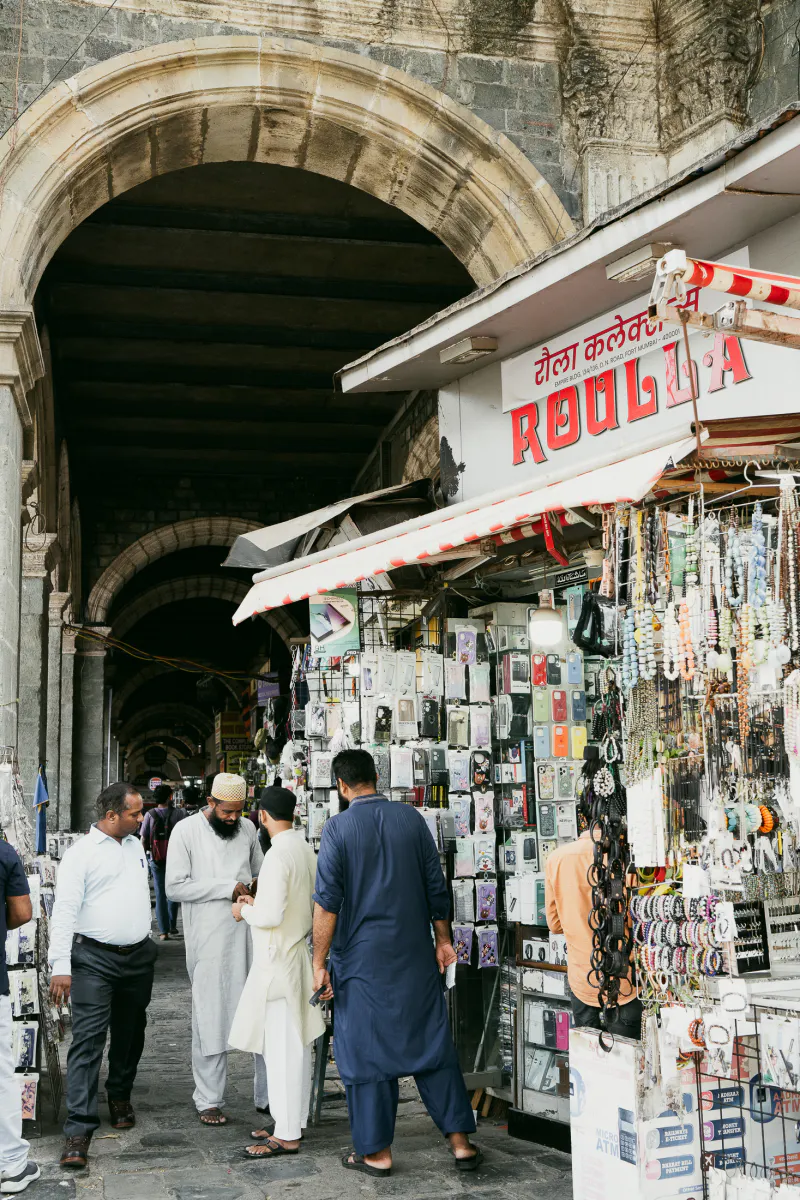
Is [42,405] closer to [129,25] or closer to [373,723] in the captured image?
[129,25]

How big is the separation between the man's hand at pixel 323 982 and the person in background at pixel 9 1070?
3.58ft

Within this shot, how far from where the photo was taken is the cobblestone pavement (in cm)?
437

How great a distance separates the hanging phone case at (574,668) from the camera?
214 inches

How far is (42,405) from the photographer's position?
11117 mm

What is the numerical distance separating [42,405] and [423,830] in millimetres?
7553

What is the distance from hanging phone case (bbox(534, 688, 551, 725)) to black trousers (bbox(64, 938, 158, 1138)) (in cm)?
193

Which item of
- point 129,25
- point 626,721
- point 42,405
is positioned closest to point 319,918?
point 626,721

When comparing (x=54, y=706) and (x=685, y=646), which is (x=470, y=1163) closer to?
(x=685, y=646)

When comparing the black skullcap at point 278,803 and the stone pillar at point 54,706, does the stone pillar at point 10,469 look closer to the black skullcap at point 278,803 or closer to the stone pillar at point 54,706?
the black skullcap at point 278,803

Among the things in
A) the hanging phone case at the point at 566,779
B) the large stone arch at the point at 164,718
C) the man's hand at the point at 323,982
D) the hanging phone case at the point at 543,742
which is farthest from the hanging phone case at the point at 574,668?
the large stone arch at the point at 164,718

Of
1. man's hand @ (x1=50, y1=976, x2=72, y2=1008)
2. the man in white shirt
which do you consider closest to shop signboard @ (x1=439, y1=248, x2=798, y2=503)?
the man in white shirt

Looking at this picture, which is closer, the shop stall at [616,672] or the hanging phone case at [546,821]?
the shop stall at [616,672]

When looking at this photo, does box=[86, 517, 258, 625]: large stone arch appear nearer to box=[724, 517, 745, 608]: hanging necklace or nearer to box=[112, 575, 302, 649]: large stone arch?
box=[112, 575, 302, 649]: large stone arch


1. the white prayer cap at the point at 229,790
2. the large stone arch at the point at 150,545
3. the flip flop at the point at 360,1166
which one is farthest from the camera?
the large stone arch at the point at 150,545
